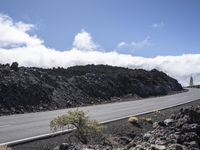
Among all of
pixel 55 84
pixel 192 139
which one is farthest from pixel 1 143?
pixel 55 84

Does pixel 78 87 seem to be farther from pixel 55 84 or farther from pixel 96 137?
pixel 96 137

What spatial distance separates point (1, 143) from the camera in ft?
51.5

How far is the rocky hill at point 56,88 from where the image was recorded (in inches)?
1406

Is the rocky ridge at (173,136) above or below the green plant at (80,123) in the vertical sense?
below

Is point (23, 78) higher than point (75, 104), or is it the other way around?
point (23, 78)

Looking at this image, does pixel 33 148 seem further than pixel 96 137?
No

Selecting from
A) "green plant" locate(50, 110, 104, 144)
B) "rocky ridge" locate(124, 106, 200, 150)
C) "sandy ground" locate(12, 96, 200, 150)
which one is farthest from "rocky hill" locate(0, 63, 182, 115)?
"green plant" locate(50, 110, 104, 144)

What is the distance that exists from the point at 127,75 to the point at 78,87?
1837 cm

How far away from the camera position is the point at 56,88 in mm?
44438

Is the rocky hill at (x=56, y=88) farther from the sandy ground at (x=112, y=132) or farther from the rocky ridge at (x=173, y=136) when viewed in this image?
the rocky ridge at (x=173, y=136)

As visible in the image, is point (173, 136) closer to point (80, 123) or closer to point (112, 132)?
point (112, 132)

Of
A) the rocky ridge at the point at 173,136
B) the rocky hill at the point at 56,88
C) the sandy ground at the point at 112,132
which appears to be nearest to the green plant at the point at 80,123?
the sandy ground at the point at 112,132

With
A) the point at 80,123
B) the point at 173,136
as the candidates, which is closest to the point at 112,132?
the point at 173,136

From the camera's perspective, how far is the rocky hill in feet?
117
